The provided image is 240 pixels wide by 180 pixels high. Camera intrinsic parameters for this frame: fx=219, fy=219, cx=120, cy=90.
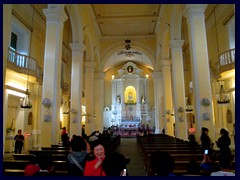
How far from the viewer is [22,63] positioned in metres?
9.56

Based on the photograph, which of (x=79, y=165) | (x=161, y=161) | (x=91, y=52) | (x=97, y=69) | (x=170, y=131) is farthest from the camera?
(x=97, y=69)

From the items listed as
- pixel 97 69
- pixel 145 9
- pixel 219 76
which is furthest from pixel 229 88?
pixel 97 69

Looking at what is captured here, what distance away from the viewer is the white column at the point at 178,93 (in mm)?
9445

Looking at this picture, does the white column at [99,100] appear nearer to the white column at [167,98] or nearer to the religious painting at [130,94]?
the white column at [167,98]

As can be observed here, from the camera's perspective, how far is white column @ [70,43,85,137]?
9.27 meters

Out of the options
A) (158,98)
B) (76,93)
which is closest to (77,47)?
(76,93)

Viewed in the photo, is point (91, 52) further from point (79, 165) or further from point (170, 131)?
point (79, 165)

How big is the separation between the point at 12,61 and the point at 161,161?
335 inches

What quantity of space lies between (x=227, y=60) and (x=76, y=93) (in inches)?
263

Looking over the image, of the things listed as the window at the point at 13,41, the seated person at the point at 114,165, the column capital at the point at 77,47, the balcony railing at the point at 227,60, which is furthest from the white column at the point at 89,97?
the seated person at the point at 114,165

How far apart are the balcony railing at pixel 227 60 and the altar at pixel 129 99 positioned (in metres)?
14.9

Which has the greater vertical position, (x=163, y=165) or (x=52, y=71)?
(x=52, y=71)

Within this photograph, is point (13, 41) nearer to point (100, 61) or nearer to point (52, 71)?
point (52, 71)

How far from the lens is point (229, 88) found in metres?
10.3
